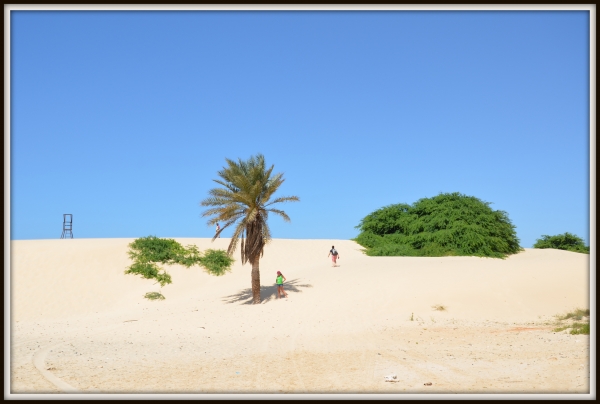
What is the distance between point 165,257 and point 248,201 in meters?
15.0

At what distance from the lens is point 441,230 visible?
42562 mm

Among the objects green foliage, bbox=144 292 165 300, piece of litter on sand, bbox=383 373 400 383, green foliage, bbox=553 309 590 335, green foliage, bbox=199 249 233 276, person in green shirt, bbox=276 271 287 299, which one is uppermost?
green foliage, bbox=199 249 233 276

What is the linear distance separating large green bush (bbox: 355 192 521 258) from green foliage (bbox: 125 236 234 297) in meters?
14.4

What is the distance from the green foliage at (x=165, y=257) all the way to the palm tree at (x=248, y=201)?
11.5m

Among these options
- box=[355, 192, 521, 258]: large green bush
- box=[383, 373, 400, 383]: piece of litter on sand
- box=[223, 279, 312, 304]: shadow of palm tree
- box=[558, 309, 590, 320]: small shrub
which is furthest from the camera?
box=[355, 192, 521, 258]: large green bush

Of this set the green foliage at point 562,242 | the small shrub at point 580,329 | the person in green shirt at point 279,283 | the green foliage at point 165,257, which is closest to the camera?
the small shrub at point 580,329

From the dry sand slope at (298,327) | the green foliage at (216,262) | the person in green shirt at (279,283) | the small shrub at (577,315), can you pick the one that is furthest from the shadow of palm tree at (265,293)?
the small shrub at (577,315)

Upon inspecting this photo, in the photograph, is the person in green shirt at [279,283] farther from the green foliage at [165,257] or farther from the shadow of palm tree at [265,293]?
the green foliage at [165,257]

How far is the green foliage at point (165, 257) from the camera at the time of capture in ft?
116

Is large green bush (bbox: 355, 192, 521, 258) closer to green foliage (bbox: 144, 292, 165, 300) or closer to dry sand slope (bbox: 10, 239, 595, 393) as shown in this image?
dry sand slope (bbox: 10, 239, 595, 393)

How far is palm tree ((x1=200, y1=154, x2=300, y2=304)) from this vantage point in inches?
971

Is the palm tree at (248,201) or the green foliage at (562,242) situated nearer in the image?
the palm tree at (248,201)

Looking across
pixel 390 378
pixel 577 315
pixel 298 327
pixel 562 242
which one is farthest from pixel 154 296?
pixel 562 242

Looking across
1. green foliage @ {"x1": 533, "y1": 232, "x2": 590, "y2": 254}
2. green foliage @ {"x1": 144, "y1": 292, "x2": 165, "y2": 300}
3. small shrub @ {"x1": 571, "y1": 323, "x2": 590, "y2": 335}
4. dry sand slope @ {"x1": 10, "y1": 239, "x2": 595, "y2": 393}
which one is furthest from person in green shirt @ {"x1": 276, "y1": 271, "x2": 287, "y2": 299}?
green foliage @ {"x1": 533, "y1": 232, "x2": 590, "y2": 254}
